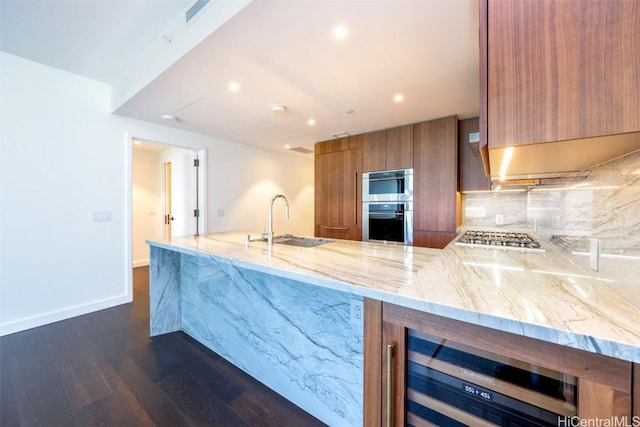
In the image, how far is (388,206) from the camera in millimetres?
3385

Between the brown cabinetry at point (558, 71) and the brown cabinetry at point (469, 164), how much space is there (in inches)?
89.2

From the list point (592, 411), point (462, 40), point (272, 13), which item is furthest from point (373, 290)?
point (462, 40)

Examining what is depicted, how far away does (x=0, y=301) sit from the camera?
232cm

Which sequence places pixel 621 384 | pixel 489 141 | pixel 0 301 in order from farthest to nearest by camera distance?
pixel 0 301, pixel 489 141, pixel 621 384

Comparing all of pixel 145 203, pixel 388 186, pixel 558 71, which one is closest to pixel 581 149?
pixel 558 71

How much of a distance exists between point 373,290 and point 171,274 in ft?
7.20

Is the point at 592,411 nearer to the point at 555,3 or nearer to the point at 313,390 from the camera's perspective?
the point at 555,3

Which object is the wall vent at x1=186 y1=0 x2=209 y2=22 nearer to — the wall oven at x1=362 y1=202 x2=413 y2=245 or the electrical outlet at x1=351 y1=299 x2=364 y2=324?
the electrical outlet at x1=351 y1=299 x2=364 y2=324

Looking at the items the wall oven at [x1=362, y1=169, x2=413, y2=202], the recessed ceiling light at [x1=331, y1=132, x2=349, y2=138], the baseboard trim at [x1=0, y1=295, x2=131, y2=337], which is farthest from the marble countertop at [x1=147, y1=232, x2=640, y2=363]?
A: the recessed ceiling light at [x1=331, y1=132, x2=349, y2=138]

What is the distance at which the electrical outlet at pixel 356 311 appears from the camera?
3.97 ft

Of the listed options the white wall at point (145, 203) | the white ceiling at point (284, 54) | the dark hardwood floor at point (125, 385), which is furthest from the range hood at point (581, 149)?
the white wall at point (145, 203)

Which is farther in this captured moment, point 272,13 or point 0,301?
point 0,301

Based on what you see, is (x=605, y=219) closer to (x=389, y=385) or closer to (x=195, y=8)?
(x=389, y=385)

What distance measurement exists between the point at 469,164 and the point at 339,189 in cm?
175
